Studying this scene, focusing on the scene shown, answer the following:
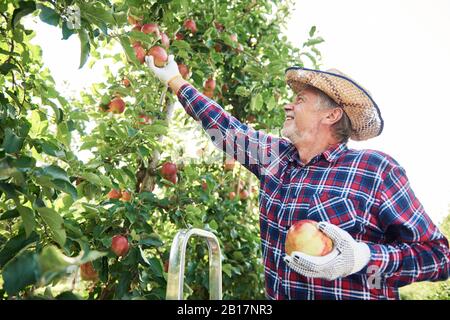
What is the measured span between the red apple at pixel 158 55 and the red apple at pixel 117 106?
49 centimetres

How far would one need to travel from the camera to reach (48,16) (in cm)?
101

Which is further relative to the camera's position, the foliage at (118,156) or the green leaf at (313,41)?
the green leaf at (313,41)

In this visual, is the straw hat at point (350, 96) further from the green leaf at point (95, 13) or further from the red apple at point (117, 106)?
the red apple at point (117, 106)

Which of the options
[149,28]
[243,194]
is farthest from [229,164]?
[149,28]

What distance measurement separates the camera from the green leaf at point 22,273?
0.54 metres

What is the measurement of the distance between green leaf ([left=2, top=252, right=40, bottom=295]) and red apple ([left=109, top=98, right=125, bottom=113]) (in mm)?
1645

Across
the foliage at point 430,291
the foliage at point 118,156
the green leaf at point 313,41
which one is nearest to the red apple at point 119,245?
the foliage at point 118,156

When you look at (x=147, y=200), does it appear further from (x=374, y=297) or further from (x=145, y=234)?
(x=374, y=297)

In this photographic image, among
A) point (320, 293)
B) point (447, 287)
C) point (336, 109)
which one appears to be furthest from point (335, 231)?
point (447, 287)

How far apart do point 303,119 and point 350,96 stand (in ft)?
0.57

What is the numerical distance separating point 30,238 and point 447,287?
21.9ft

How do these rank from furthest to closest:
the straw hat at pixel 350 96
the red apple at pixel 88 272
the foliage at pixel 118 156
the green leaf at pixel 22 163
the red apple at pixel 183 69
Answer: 1. the red apple at pixel 183 69
2. the red apple at pixel 88 272
3. the straw hat at pixel 350 96
4. the foliage at pixel 118 156
5. the green leaf at pixel 22 163

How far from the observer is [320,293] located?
3.84 ft
